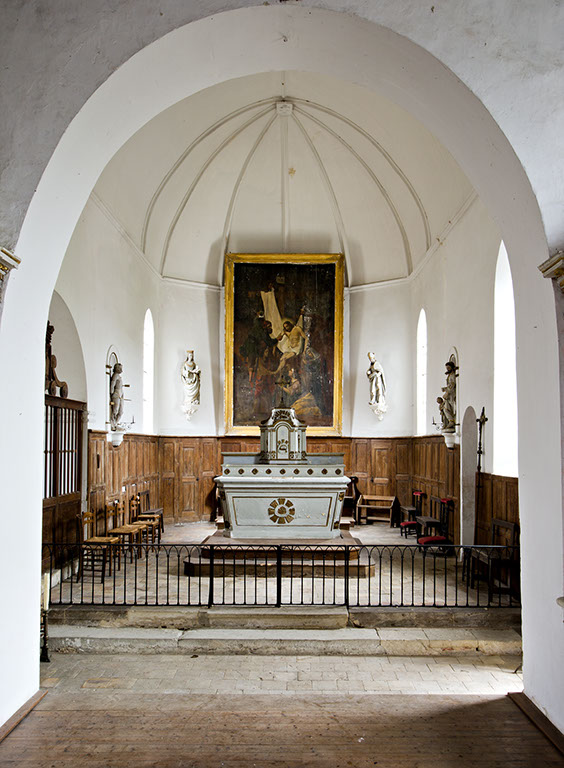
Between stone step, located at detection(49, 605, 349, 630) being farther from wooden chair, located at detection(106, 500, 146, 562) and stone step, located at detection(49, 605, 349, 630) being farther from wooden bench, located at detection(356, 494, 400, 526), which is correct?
wooden bench, located at detection(356, 494, 400, 526)

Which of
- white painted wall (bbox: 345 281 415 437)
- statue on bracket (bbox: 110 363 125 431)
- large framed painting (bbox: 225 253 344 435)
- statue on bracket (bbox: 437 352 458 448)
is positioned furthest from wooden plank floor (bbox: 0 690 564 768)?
large framed painting (bbox: 225 253 344 435)

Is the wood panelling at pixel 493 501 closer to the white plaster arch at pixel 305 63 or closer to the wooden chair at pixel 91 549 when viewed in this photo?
the white plaster arch at pixel 305 63

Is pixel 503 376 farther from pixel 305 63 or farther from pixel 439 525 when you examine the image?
pixel 305 63

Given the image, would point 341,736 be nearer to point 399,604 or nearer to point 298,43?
point 399,604

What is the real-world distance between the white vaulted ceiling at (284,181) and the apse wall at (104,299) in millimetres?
610

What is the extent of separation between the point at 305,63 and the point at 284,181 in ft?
42.1

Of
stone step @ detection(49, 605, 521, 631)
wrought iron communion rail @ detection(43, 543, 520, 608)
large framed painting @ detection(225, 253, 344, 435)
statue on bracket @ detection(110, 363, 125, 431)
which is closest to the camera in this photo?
stone step @ detection(49, 605, 521, 631)

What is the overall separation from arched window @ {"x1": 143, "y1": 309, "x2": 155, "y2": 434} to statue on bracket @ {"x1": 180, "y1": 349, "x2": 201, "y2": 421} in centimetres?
92

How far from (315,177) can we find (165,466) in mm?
8605

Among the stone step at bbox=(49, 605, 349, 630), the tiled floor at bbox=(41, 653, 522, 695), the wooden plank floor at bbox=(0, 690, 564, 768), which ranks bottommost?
the tiled floor at bbox=(41, 653, 522, 695)

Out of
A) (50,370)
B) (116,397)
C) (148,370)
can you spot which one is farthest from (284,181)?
(50,370)

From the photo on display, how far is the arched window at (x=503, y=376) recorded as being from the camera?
11.0 metres

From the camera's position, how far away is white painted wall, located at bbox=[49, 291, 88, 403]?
38.8 feet

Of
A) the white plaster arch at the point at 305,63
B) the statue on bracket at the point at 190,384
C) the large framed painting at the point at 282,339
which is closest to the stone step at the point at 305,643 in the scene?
the white plaster arch at the point at 305,63
